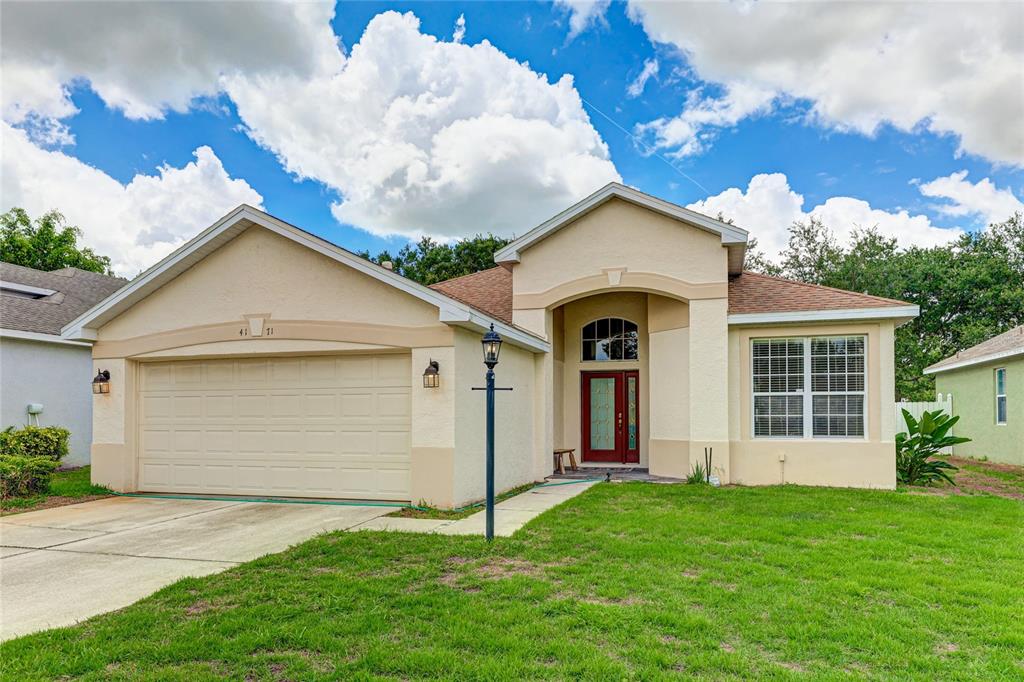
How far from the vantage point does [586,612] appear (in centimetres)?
475

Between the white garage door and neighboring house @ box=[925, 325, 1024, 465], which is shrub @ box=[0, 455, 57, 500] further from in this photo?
neighboring house @ box=[925, 325, 1024, 465]

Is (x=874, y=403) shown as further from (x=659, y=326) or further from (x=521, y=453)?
(x=521, y=453)

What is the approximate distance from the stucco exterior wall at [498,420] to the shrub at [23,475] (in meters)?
7.14

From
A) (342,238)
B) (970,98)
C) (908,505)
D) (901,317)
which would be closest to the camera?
(908,505)

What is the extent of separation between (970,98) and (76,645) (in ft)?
70.5

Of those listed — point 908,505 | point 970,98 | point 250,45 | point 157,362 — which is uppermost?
point 970,98

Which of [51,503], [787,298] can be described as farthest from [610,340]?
[51,503]

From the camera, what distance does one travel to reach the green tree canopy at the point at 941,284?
30141mm

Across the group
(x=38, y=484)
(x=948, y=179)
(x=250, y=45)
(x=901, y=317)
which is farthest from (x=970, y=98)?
(x=38, y=484)

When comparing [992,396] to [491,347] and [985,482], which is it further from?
[491,347]

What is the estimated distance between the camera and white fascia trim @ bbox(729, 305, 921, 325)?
1111 cm

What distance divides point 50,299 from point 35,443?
7.94m

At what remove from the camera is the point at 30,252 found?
104ft

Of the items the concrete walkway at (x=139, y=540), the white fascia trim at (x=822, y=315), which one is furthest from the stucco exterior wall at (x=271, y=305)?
the white fascia trim at (x=822, y=315)
